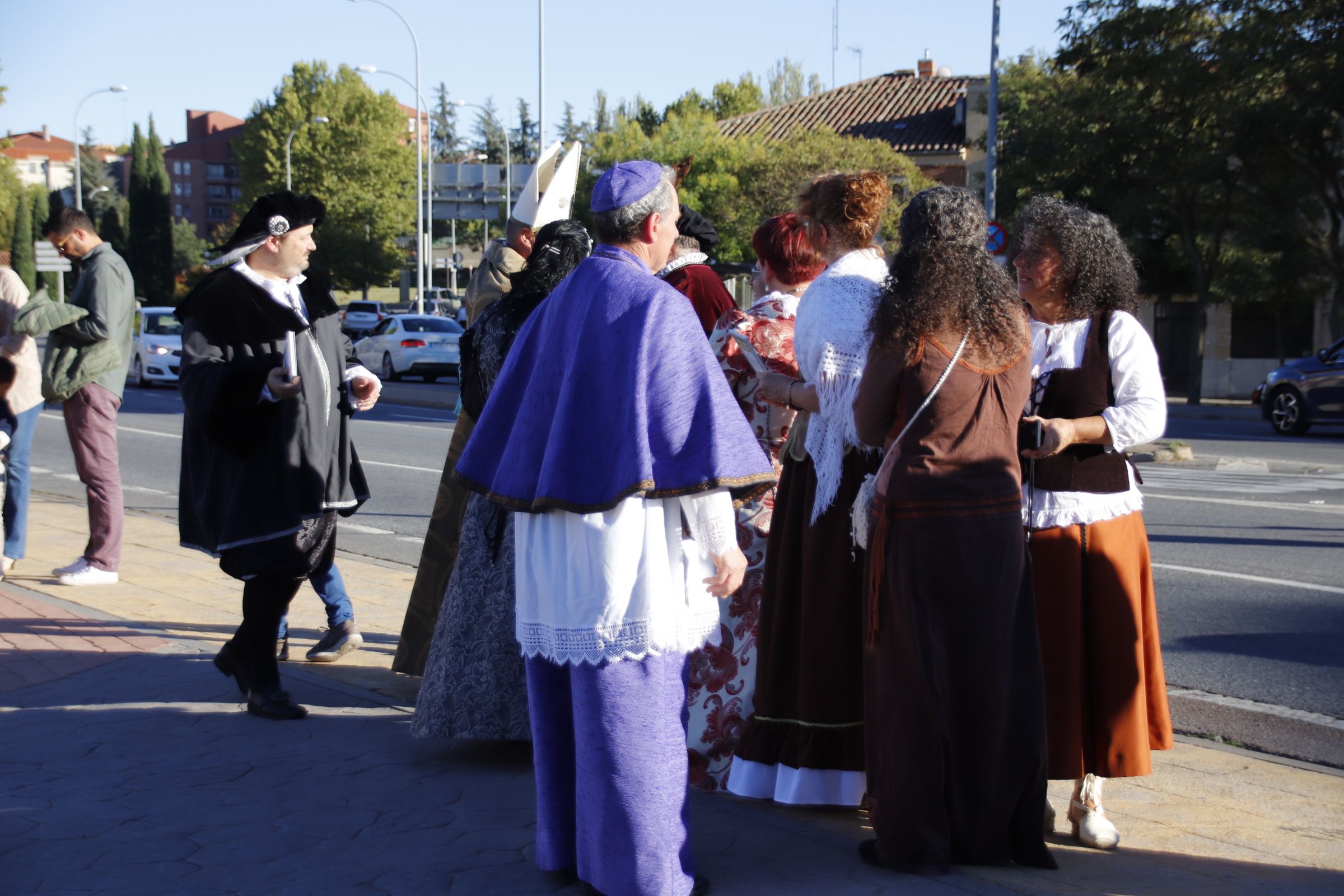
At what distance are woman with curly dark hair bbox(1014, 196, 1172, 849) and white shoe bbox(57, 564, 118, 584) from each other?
554 centimetres

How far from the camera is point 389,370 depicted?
1193 inches

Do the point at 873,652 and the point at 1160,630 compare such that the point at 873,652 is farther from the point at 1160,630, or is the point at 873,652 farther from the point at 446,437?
the point at 446,437

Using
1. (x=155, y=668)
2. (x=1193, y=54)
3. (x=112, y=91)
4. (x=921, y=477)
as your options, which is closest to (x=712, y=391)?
(x=921, y=477)

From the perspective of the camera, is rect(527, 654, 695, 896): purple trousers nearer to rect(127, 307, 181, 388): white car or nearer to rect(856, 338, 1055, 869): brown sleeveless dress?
rect(856, 338, 1055, 869): brown sleeveless dress

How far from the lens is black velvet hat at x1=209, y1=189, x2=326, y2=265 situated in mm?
4867

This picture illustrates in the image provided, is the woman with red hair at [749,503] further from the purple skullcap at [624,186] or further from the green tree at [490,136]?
the green tree at [490,136]

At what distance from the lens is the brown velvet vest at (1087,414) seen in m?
3.82

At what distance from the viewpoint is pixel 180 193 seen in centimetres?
14112

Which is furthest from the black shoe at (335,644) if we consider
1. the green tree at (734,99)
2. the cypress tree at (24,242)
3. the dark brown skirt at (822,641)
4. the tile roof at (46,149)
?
the tile roof at (46,149)

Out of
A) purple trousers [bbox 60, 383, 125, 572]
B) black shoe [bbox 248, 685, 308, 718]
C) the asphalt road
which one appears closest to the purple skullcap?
black shoe [bbox 248, 685, 308, 718]

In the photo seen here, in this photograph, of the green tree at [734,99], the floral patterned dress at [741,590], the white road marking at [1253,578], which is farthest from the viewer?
the green tree at [734,99]

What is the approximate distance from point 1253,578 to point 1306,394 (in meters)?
13.0

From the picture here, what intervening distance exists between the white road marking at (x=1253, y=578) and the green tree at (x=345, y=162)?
2754 inches

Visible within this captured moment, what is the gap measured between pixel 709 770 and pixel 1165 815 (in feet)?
4.65
